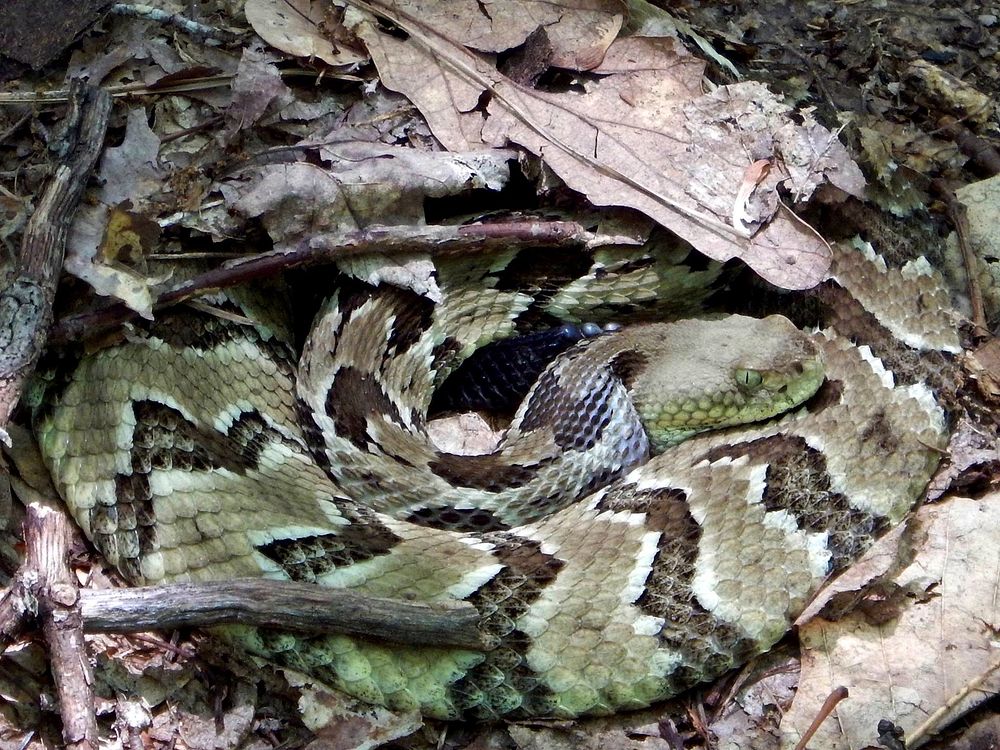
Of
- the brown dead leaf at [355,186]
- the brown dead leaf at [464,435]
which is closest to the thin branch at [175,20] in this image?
the brown dead leaf at [355,186]

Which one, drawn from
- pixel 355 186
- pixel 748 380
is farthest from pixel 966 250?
pixel 355 186

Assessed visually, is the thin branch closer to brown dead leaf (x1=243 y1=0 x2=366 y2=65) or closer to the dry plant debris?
the dry plant debris

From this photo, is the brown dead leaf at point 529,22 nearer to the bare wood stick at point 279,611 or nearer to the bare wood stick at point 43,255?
the bare wood stick at point 43,255

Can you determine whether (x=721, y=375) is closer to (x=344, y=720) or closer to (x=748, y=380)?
(x=748, y=380)

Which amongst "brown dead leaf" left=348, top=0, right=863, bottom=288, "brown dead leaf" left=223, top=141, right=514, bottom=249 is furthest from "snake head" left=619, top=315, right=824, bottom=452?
"brown dead leaf" left=223, top=141, right=514, bottom=249

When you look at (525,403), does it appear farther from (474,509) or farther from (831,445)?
(831,445)

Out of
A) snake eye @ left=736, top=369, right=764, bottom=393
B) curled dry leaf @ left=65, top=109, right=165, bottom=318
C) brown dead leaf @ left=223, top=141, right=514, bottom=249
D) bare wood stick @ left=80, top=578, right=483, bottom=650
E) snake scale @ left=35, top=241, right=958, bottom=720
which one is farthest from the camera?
snake eye @ left=736, top=369, right=764, bottom=393
